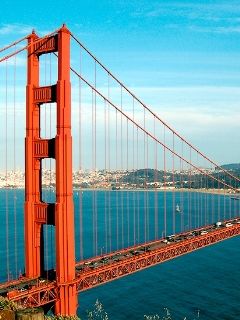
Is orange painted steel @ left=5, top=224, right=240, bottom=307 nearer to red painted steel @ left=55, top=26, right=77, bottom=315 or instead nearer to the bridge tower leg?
red painted steel @ left=55, top=26, right=77, bottom=315

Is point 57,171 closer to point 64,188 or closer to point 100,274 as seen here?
point 64,188

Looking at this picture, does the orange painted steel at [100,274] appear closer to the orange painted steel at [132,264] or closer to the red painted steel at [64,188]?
the orange painted steel at [132,264]

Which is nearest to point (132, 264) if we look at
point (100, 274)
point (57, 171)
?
point (100, 274)

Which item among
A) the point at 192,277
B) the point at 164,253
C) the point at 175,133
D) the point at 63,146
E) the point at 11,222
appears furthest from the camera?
the point at 11,222

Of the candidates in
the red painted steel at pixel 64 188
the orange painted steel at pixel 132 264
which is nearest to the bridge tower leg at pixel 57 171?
the red painted steel at pixel 64 188

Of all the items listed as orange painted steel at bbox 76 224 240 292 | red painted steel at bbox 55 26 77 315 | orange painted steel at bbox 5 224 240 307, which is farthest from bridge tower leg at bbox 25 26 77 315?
orange painted steel at bbox 76 224 240 292

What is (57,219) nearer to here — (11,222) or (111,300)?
(111,300)

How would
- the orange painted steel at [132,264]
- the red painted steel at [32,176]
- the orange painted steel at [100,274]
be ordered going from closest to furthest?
the orange painted steel at [100,274] → the red painted steel at [32,176] → the orange painted steel at [132,264]

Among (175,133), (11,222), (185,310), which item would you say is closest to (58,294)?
(185,310)
